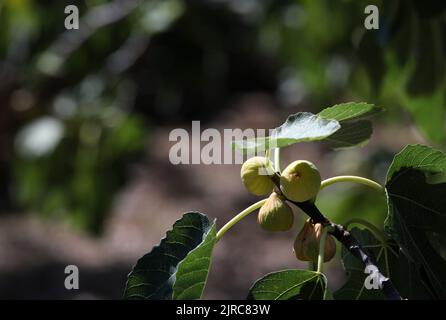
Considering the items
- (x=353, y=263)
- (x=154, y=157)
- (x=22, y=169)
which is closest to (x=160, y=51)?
(x=22, y=169)

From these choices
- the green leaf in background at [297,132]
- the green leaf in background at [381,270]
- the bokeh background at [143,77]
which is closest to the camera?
the green leaf in background at [297,132]

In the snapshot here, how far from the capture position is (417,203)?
0.68 metres

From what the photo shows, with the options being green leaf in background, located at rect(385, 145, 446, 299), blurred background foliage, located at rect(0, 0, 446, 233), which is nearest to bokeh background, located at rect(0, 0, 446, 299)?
blurred background foliage, located at rect(0, 0, 446, 233)

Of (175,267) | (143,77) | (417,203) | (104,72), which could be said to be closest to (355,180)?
(417,203)

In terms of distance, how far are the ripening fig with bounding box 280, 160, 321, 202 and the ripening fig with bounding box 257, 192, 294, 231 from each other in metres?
0.01

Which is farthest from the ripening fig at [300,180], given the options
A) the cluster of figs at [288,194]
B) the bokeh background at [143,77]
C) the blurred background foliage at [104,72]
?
the blurred background foliage at [104,72]

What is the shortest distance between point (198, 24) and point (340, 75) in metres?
0.42

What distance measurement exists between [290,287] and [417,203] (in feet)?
0.42

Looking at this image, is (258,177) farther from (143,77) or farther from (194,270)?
(143,77)

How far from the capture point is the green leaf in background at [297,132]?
1.93ft

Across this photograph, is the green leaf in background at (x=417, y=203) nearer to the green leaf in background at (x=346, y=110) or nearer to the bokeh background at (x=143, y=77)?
the green leaf in background at (x=346, y=110)

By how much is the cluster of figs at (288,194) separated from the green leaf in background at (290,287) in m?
0.02

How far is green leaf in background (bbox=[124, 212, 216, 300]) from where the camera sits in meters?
0.65

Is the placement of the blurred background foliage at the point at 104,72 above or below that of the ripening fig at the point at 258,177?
above
